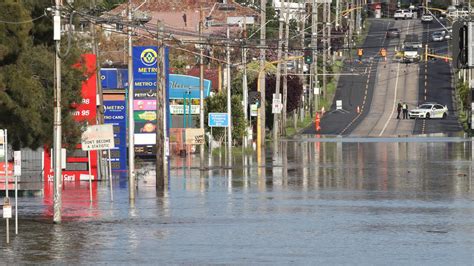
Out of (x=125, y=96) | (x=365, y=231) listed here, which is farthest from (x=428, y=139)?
(x=365, y=231)

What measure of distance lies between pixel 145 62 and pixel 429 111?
60.5 metres

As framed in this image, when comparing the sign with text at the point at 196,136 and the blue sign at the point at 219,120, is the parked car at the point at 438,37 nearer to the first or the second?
the blue sign at the point at 219,120

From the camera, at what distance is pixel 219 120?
68750 millimetres

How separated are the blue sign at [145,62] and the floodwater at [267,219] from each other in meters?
4.25

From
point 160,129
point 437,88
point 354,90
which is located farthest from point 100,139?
point 437,88

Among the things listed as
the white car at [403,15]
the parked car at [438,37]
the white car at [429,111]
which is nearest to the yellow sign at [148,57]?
the white car at [429,111]

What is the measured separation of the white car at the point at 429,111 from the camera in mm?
111438

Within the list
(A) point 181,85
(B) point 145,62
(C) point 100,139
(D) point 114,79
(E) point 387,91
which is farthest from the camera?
(E) point 387,91

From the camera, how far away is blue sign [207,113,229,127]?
68.5 m

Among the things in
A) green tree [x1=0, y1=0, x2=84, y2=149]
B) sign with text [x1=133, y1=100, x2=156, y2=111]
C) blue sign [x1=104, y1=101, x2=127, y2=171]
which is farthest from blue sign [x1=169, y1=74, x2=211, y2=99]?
green tree [x1=0, y1=0, x2=84, y2=149]

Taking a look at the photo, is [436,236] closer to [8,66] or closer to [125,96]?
[8,66]

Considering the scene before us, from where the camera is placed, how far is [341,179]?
50844 mm

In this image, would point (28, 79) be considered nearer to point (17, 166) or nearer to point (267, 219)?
point (17, 166)

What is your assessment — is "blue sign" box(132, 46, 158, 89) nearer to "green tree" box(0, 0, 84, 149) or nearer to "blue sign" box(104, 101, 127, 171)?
"blue sign" box(104, 101, 127, 171)
